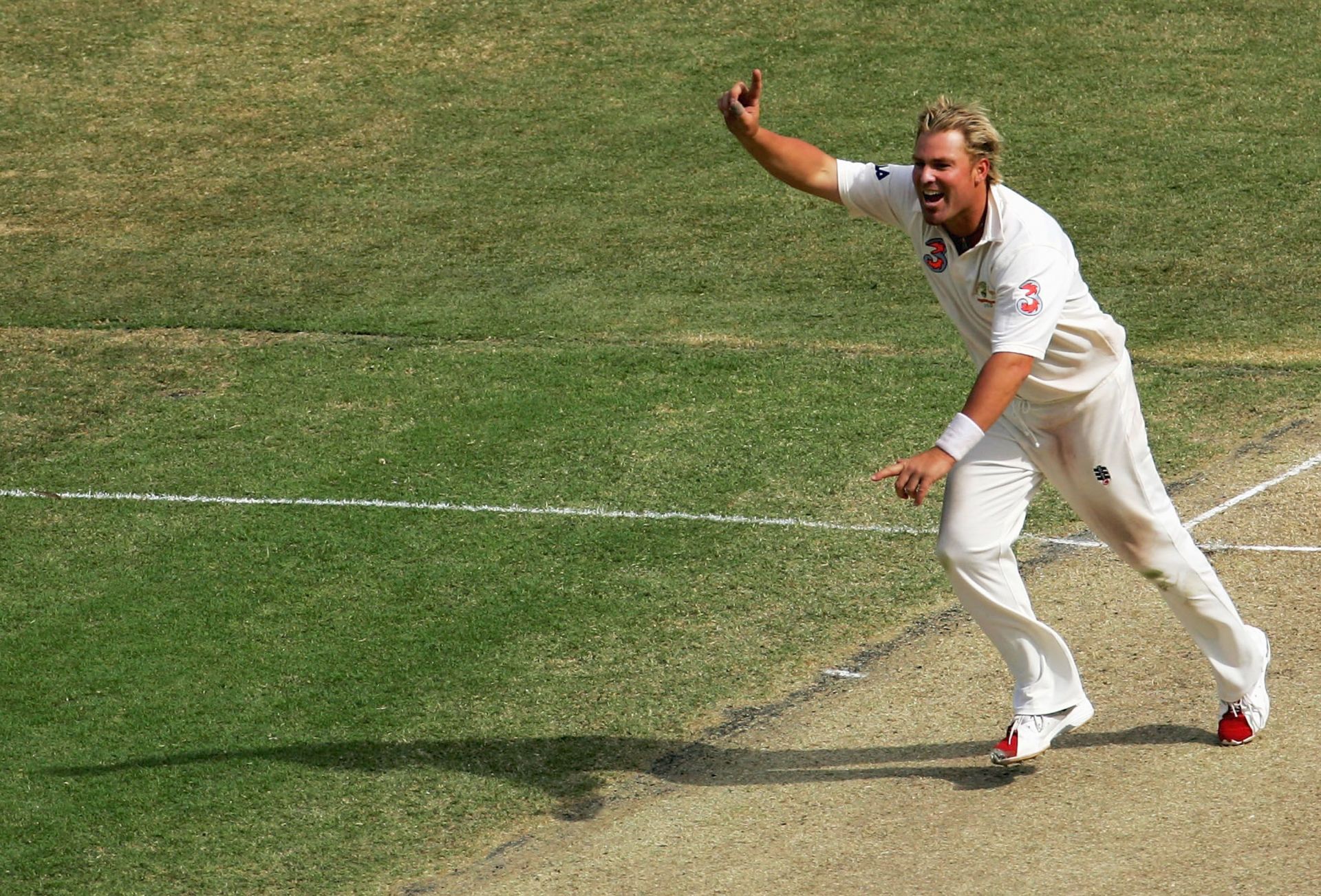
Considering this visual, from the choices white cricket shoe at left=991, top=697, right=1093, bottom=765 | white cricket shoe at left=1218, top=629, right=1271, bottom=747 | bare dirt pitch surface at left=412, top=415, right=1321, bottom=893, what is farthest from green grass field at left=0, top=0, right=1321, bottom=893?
white cricket shoe at left=1218, top=629, right=1271, bottom=747

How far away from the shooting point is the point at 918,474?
4.89 meters

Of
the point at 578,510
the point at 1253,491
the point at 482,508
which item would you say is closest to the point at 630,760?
the point at 578,510

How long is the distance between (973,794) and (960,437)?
137 centimetres

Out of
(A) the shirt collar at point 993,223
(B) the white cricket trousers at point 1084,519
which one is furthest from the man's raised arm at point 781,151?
(B) the white cricket trousers at point 1084,519

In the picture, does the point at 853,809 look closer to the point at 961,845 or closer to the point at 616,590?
the point at 961,845

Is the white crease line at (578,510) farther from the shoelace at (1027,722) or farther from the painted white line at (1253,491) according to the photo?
the shoelace at (1027,722)

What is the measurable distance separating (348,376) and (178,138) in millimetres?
6237

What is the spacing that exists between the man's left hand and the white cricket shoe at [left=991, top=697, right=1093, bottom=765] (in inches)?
45.6

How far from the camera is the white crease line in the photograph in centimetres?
775

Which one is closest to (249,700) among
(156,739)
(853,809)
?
(156,739)

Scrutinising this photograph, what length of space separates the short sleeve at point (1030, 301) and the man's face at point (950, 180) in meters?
0.23

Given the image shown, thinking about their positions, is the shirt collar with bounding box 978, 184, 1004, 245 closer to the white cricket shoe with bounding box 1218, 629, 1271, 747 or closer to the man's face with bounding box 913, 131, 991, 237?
A: the man's face with bounding box 913, 131, 991, 237

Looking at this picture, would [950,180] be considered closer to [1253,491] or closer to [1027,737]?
[1027,737]

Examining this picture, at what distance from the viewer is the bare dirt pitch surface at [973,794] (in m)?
5.12
